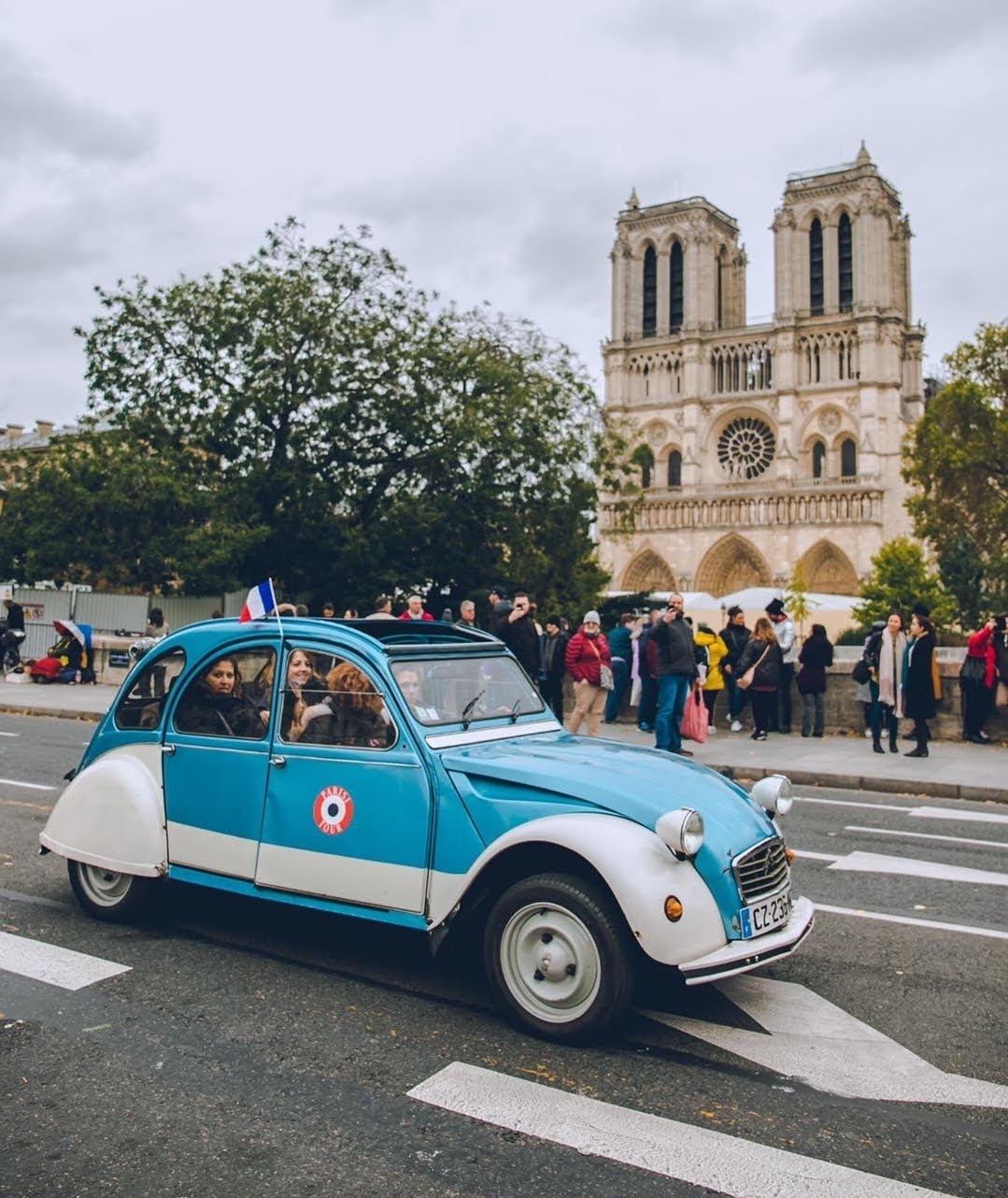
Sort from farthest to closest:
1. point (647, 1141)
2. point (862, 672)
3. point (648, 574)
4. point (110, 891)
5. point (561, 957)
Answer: point (648, 574)
point (862, 672)
point (110, 891)
point (561, 957)
point (647, 1141)

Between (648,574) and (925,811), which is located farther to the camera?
(648,574)

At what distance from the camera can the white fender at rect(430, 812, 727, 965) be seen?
411cm

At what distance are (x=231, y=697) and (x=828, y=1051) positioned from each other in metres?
3.19

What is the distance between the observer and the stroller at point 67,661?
24.1 meters

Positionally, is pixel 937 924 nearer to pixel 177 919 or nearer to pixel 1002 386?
pixel 177 919

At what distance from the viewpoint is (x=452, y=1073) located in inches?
154

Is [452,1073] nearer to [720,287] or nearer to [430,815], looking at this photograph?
[430,815]

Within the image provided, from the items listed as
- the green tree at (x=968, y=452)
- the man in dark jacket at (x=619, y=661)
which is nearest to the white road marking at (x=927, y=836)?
the man in dark jacket at (x=619, y=661)

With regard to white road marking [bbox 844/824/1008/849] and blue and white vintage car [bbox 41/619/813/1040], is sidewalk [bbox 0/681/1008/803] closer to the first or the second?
white road marking [bbox 844/824/1008/849]

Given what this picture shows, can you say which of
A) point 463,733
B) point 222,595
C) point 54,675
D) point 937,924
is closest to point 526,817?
point 463,733

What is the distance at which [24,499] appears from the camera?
97.6 ft

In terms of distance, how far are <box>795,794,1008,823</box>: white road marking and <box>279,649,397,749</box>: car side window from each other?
6.75 metres

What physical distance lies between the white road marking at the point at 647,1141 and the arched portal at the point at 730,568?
2927 inches

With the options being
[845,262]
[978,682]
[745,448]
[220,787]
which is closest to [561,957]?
[220,787]
